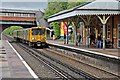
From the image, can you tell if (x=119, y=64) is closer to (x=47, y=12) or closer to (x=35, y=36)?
(x=35, y=36)

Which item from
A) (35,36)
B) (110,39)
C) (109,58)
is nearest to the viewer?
(109,58)

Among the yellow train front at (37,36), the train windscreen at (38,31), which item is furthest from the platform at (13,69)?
the train windscreen at (38,31)

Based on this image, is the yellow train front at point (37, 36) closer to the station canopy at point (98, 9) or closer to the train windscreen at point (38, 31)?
the train windscreen at point (38, 31)

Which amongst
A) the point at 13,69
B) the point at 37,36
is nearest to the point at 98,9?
the point at 37,36

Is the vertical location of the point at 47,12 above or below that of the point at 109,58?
above

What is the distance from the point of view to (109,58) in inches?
805

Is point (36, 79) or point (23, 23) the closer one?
point (36, 79)

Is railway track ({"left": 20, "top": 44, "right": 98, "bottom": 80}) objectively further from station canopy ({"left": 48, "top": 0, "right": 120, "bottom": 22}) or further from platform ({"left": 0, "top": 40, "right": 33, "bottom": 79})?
station canopy ({"left": 48, "top": 0, "right": 120, "bottom": 22})

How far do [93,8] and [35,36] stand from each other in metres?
13.0

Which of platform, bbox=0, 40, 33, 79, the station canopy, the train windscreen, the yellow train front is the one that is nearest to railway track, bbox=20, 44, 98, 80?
platform, bbox=0, 40, 33, 79

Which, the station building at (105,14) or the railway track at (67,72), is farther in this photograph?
the station building at (105,14)

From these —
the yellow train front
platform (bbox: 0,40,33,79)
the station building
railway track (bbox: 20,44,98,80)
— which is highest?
the station building

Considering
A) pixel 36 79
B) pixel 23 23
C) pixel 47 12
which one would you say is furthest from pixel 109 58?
pixel 23 23

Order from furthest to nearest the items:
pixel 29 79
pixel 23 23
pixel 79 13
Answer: pixel 23 23, pixel 79 13, pixel 29 79
